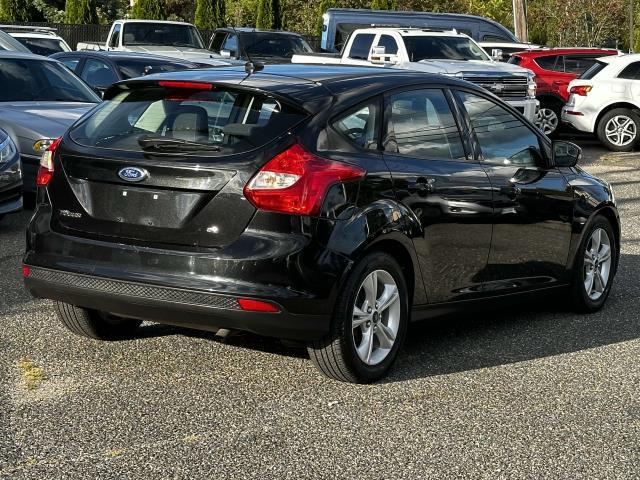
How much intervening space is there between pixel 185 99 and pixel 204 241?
0.83m

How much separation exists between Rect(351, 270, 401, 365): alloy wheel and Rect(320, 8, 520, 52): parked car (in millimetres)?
20869

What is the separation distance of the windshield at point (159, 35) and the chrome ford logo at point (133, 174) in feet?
61.2

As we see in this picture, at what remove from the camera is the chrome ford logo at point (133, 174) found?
574 cm

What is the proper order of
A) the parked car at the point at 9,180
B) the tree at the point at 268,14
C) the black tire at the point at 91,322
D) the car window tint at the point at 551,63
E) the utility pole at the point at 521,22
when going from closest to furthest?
the black tire at the point at 91,322, the parked car at the point at 9,180, the car window tint at the point at 551,63, the utility pole at the point at 521,22, the tree at the point at 268,14

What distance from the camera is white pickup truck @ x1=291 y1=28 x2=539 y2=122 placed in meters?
19.1

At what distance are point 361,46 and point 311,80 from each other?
16.0 metres

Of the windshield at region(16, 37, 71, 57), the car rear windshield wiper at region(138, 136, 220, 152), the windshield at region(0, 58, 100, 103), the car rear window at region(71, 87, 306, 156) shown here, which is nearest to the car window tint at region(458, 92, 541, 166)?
the car rear window at region(71, 87, 306, 156)

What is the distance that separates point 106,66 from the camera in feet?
58.6

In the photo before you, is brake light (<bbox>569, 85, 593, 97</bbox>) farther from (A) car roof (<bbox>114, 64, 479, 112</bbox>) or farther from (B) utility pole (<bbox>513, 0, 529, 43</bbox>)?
(B) utility pole (<bbox>513, 0, 529, 43</bbox>)

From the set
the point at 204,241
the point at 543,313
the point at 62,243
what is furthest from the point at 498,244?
the point at 62,243

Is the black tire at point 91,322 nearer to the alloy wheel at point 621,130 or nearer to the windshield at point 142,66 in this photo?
the windshield at point 142,66

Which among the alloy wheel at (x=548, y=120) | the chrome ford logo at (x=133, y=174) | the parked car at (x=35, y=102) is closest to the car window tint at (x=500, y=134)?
the chrome ford logo at (x=133, y=174)

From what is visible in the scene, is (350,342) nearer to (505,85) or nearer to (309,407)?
(309,407)

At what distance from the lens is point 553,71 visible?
902 inches
